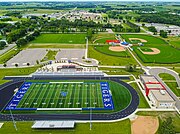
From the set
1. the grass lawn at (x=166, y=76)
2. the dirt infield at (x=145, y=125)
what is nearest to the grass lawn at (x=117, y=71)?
the grass lawn at (x=166, y=76)

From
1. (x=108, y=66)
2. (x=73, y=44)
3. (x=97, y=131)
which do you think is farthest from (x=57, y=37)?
(x=97, y=131)

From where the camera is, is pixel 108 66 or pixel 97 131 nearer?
pixel 97 131

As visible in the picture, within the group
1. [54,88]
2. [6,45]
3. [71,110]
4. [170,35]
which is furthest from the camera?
[170,35]

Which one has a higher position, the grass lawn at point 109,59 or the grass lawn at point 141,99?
the grass lawn at point 109,59

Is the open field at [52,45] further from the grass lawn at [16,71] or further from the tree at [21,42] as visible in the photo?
the grass lawn at [16,71]

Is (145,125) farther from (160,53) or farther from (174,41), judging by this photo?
(174,41)

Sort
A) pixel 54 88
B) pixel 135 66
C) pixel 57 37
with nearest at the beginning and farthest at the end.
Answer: pixel 54 88, pixel 135 66, pixel 57 37

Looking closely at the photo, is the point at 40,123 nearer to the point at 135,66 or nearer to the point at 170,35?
the point at 135,66
